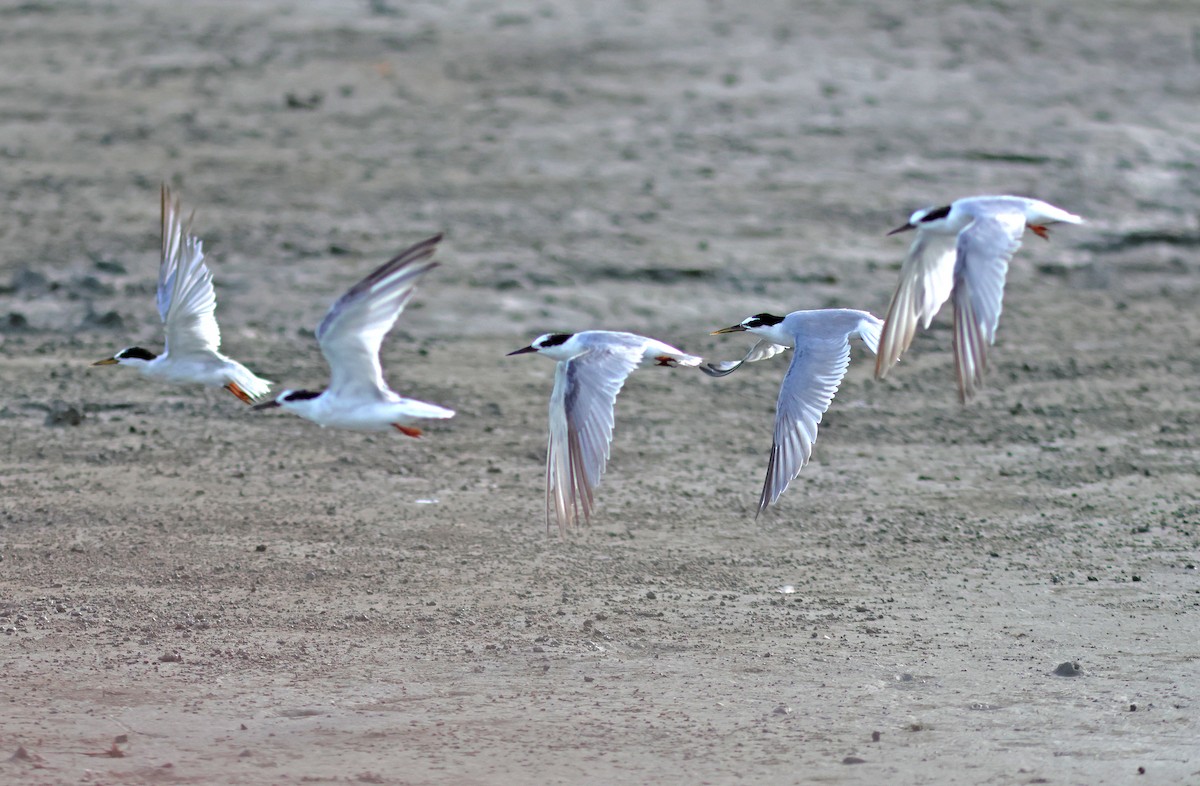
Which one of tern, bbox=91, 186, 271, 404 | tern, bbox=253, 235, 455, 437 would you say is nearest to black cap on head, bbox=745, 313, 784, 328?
tern, bbox=253, 235, 455, 437

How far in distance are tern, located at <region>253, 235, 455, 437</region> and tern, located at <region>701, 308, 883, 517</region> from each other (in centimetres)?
158

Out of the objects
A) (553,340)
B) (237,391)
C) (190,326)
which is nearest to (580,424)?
(553,340)

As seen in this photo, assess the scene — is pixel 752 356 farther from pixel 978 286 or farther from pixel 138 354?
pixel 138 354

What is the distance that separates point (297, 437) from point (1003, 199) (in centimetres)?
449

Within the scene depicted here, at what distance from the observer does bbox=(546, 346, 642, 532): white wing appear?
23.7 feet

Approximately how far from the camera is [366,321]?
6629 mm

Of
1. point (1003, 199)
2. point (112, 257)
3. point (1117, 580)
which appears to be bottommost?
point (1117, 580)

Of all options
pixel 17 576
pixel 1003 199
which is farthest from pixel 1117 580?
pixel 17 576

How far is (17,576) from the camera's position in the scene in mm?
7945

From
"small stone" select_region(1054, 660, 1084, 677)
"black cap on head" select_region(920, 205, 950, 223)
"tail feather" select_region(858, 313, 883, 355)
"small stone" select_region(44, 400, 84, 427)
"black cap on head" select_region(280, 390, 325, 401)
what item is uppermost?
"black cap on head" select_region(920, 205, 950, 223)

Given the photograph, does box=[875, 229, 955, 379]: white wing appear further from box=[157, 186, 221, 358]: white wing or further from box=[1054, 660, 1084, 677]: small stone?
box=[157, 186, 221, 358]: white wing

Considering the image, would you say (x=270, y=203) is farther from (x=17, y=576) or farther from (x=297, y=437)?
(x=17, y=576)

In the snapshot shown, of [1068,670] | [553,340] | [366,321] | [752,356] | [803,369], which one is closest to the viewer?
[366,321]

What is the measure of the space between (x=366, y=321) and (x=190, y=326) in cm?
135
